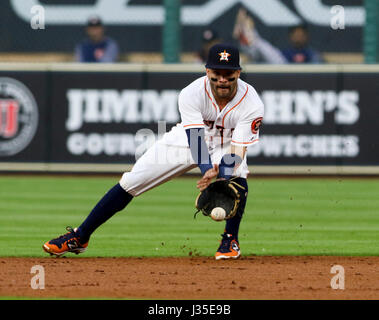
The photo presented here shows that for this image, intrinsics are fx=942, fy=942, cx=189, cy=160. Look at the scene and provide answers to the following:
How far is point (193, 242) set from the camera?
797 centimetres

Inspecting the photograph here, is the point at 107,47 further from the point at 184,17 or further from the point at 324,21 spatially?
the point at 324,21

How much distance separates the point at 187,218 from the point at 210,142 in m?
2.64

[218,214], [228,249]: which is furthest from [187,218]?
[218,214]

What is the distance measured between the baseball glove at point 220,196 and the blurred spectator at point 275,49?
6631 mm

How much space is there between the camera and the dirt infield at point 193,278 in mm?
5555

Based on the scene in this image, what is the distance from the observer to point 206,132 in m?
6.93

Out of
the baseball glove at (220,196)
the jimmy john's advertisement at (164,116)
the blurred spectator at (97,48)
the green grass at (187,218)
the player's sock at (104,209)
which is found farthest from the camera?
the blurred spectator at (97,48)

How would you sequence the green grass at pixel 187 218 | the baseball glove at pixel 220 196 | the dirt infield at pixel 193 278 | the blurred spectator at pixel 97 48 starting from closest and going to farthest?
the dirt infield at pixel 193 278, the baseball glove at pixel 220 196, the green grass at pixel 187 218, the blurred spectator at pixel 97 48

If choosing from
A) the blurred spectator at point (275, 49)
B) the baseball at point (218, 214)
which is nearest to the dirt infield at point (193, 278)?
the baseball at point (218, 214)

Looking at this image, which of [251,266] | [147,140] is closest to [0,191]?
[147,140]

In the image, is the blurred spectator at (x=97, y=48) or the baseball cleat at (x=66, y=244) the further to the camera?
the blurred spectator at (x=97, y=48)

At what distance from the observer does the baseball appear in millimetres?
6414

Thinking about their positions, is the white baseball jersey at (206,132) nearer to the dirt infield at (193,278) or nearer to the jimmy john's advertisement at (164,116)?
the dirt infield at (193,278)

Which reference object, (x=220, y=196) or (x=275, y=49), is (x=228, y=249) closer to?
(x=220, y=196)
